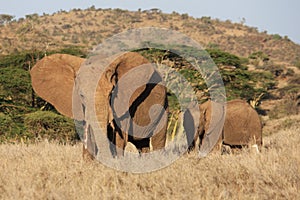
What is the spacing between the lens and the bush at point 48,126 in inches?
637

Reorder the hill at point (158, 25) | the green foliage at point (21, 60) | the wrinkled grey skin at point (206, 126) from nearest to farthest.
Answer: the wrinkled grey skin at point (206, 126)
the green foliage at point (21, 60)
the hill at point (158, 25)

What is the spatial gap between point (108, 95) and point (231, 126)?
5262mm

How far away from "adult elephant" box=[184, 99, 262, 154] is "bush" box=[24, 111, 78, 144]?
5.99m

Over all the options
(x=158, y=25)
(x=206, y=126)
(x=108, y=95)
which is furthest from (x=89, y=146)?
(x=158, y=25)

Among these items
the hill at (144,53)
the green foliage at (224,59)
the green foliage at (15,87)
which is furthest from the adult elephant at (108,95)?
the green foliage at (224,59)

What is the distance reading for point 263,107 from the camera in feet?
123

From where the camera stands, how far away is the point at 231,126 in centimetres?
1130

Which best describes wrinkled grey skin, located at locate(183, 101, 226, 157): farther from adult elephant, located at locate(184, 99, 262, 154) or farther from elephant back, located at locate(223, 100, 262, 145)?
elephant back, located at locate(223, 100, 262, 145)

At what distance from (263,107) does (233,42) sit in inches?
1101

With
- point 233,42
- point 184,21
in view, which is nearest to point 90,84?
point 233,42

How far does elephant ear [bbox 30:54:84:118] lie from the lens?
7757mm

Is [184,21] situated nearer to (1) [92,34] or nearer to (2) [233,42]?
(2) [233,42]

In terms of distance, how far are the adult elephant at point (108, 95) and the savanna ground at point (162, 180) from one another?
23.5 inches

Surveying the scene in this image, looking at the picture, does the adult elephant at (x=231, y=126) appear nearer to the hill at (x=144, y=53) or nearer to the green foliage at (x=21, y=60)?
the hill at (x=144, y=53)
